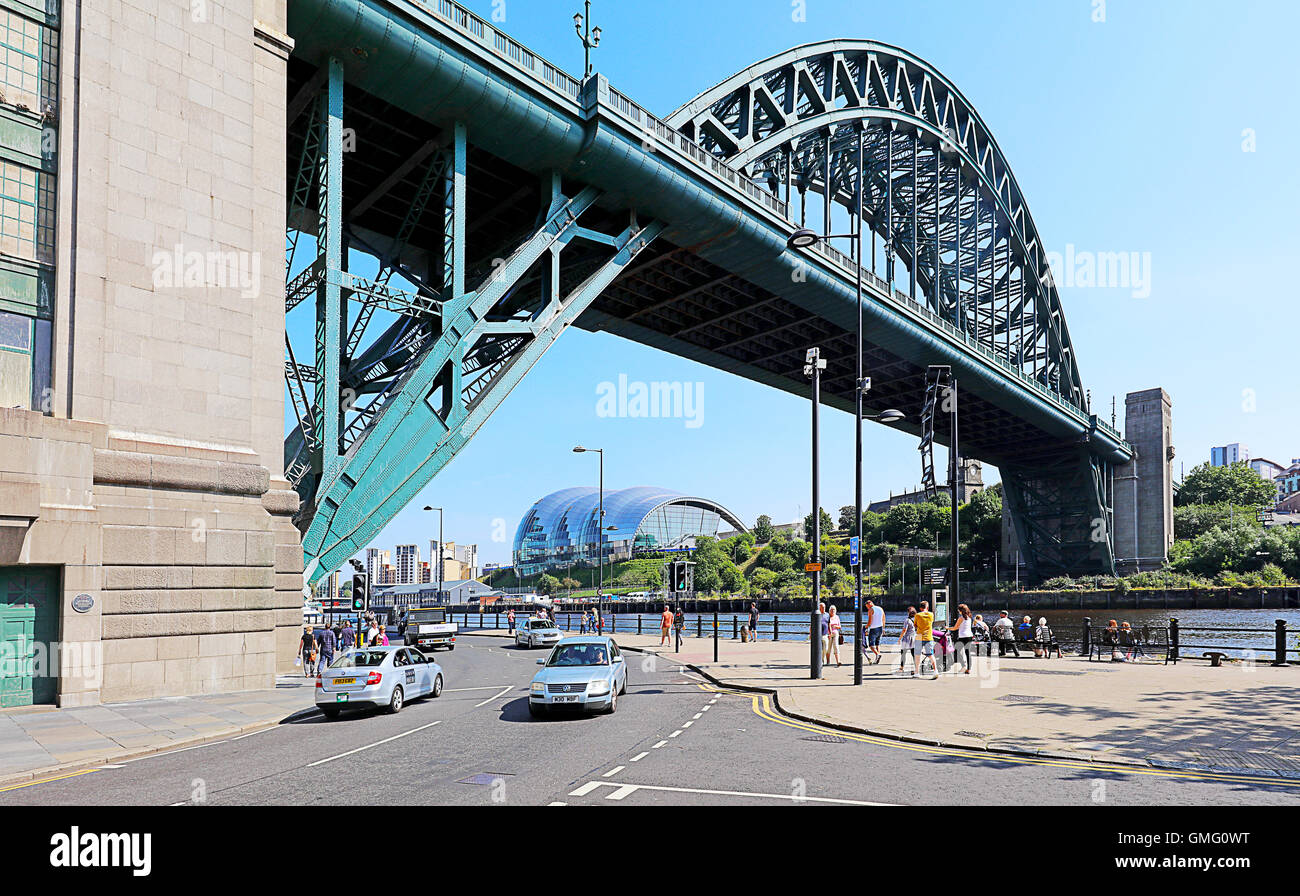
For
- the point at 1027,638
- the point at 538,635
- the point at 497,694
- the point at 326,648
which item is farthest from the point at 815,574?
the point at 538,635

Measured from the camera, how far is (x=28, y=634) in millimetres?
18734

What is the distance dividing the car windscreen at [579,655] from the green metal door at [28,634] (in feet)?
34.4

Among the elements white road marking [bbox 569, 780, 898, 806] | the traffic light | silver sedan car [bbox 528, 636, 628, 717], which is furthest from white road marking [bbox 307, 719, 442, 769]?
the traffic light

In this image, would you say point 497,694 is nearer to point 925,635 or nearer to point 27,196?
point 925,635

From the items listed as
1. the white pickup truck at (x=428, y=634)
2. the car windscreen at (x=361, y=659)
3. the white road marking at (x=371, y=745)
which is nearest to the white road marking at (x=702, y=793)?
the white road marking at (x=371, y=745)

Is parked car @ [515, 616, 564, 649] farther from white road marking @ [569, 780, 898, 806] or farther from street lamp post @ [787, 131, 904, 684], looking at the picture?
white road marking @ [569, 780, 898, 806]

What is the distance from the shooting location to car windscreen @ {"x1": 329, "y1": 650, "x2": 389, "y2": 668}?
18.8 m

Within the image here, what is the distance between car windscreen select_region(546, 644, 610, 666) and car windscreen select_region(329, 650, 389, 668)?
3678mm

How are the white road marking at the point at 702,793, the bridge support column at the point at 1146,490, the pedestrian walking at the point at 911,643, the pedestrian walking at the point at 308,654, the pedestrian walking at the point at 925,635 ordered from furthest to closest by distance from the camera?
the bridge support column at the point at 1146,490 < the pedestrian walking at the point at 308,654 < the pedestrian walking at the point at 911,643 < the pedestrian walking at the point at 925,635 < the white road marking at the point at 702,793

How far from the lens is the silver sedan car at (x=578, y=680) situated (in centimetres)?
1714

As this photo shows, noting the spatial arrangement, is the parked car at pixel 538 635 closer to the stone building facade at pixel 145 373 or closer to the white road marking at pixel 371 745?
the stone building facade at pixel 145 373
